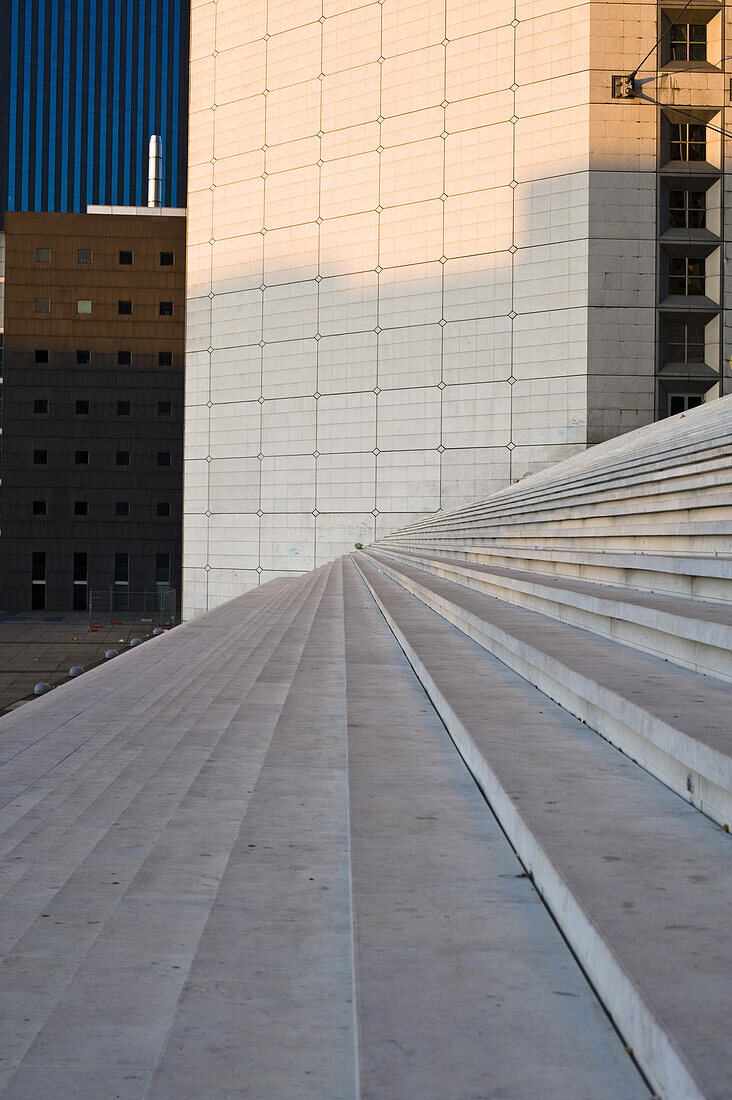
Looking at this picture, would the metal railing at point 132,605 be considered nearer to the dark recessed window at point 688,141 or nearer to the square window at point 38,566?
the square window at point 38,566

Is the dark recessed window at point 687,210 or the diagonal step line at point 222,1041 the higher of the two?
the dark recessed window at point 687,210

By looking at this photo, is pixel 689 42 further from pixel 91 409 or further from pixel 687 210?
pixel 91 409

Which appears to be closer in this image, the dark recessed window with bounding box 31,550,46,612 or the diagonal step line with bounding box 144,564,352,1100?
the diagonal step line with bounding box 144,564,352,1100

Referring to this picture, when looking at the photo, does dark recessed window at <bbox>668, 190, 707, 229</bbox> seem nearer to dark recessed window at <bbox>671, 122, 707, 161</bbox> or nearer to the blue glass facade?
dark recessed window at <bbox>671, 122, 707, 161</bbox>

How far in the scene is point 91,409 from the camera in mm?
42406

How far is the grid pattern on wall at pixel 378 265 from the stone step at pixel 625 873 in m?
19.1

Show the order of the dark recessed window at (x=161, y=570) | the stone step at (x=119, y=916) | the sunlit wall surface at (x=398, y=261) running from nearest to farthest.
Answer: the stone step at (x=119, y=916), the sunlit wall surface at (x=398, y=261), the dark recessed window at (x=161, y=570)

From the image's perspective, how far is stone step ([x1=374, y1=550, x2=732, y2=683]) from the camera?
316cm

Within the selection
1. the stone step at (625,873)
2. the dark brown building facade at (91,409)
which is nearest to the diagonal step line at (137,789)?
the stone step at (625,873)

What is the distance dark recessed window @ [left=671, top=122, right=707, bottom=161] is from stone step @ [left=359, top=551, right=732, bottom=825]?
64.7 ft

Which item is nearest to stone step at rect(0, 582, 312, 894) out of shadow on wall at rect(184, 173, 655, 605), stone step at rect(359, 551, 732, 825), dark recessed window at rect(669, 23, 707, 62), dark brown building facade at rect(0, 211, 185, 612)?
stone step at rect(359, 551, 732, 825)

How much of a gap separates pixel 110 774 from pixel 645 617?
2.22m

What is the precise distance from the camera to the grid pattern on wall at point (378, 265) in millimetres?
21703

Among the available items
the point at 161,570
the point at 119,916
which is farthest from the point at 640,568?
the point at 161,570
